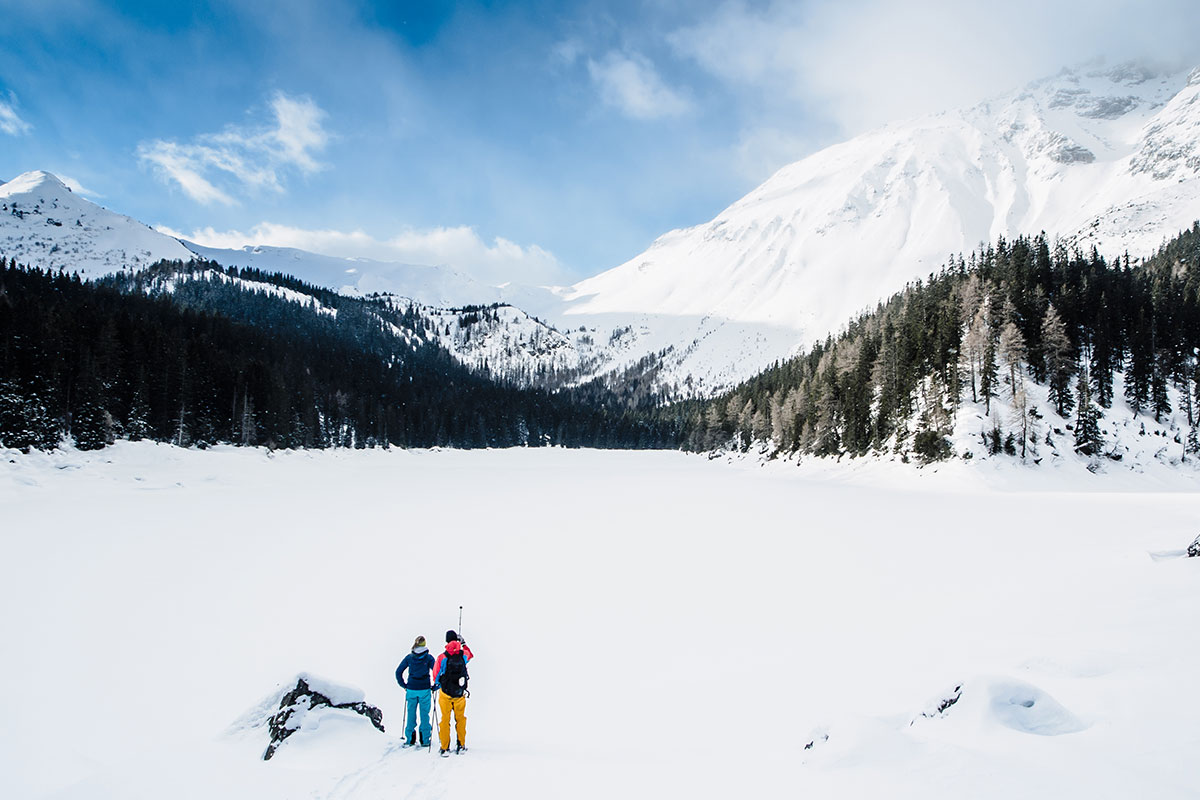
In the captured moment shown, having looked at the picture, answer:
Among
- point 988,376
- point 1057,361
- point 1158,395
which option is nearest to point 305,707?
point 988,376

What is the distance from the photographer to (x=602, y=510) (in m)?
35.6

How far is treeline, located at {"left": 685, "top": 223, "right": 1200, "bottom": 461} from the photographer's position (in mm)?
54969

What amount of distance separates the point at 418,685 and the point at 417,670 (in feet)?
0.83

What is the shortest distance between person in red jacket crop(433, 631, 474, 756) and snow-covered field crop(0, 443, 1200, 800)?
54cm

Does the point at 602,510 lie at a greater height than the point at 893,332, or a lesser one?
lesser

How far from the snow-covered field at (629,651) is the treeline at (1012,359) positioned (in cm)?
3132

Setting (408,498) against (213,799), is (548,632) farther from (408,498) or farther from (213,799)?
(408,498)

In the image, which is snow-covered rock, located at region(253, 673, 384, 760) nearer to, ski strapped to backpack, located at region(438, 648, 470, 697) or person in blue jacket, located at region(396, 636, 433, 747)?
person in blue jacket, located at region(396, 636, 433, 747)

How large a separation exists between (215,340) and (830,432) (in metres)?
97.2

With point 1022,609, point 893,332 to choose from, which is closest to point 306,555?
point 1022,609

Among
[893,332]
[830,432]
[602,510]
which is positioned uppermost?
[893,332]

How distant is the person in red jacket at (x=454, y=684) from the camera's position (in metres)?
8.83

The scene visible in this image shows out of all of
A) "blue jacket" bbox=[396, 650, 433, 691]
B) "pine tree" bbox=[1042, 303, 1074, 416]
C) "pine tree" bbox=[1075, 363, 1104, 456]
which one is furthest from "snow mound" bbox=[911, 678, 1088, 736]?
"pine tree" bbox=[1042, 303, 1074, 416]

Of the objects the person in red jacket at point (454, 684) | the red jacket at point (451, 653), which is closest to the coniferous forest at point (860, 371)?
the red jacket at point (451, 653)
